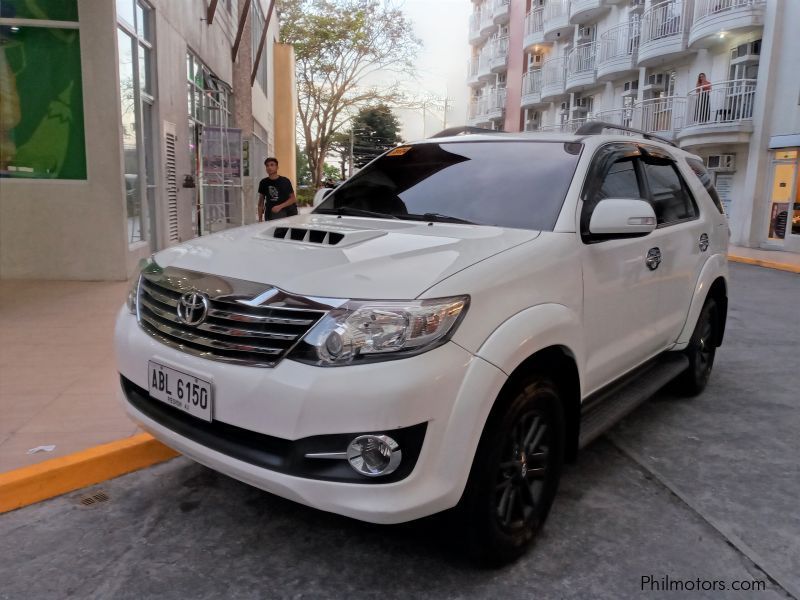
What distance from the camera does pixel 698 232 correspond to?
14.1 ft

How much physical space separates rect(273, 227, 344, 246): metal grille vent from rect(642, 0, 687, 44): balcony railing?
22599mm

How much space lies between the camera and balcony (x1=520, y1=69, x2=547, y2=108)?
34094 mm

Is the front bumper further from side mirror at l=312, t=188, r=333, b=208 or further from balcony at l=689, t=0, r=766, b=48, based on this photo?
balcony at l=689, t=0, r=766, b=48

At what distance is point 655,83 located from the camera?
24125mm

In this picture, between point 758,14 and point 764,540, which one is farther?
point 758,14

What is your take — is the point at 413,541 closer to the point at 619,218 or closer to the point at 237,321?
the point at 237,321

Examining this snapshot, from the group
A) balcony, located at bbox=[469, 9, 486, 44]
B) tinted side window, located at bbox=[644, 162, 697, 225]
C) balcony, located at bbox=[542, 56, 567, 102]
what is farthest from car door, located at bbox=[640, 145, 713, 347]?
balcony, located at bbox=[469, 9, 486, 44]

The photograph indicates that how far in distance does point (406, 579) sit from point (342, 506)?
0.55 m

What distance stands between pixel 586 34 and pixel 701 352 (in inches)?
1142

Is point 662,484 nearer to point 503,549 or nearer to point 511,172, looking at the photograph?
point 503,549

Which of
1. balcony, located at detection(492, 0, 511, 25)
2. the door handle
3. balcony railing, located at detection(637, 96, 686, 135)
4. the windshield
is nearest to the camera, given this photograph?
the windshield

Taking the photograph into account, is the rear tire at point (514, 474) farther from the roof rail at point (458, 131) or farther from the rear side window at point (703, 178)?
the rear side window at point (703, 178)

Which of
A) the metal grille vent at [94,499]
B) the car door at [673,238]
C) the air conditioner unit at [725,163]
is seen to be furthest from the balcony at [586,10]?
the metal grille vent at [94,499]

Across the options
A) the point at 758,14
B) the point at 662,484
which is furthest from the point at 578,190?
the point at 758,14
